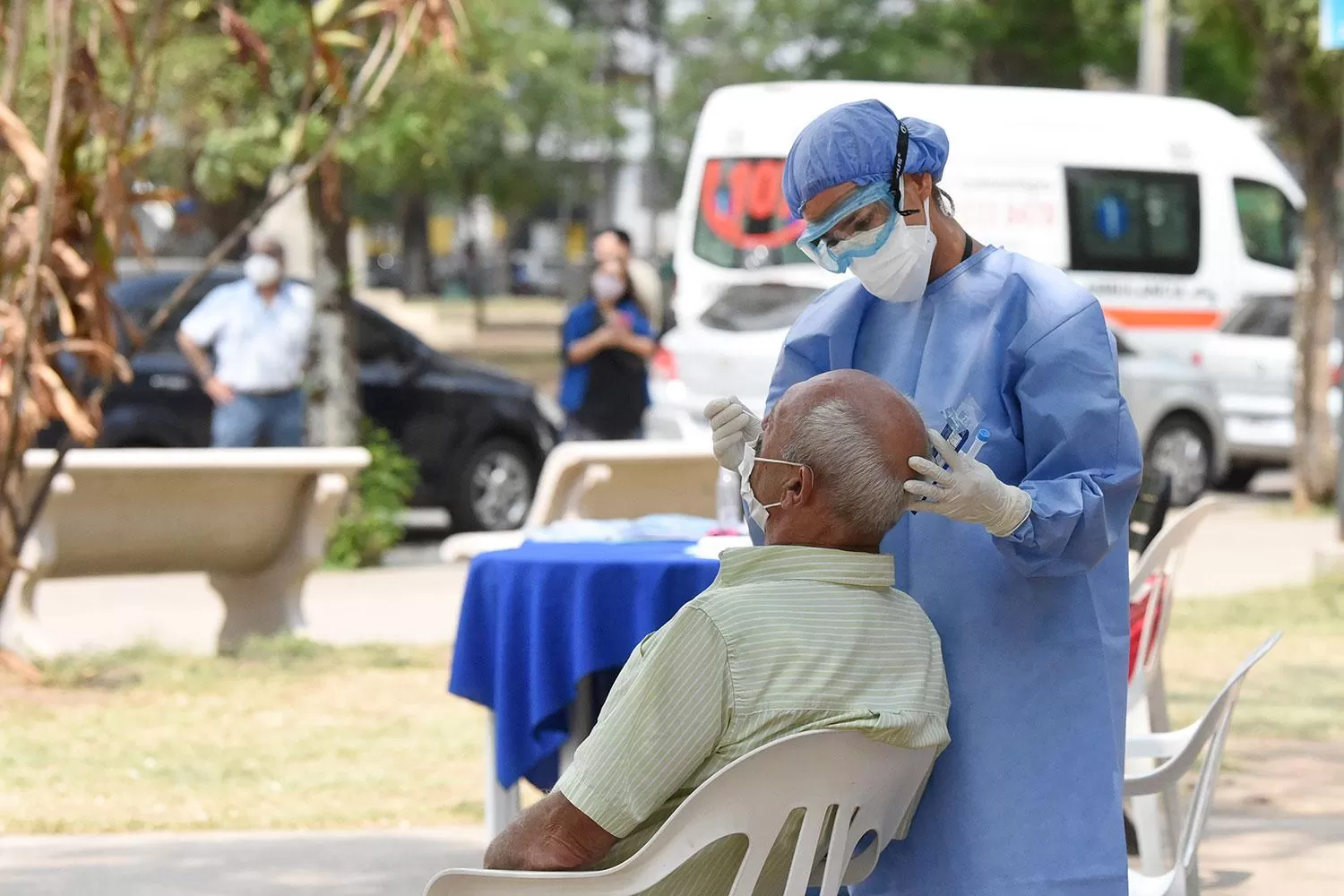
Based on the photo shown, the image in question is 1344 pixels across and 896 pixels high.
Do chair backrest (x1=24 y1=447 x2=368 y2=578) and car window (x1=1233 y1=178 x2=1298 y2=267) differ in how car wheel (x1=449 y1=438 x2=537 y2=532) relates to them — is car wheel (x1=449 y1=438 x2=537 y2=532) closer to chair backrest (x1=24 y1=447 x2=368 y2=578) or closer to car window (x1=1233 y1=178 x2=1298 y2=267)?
chair backrest (x1=24 y1=447 x2=368 y2=578)

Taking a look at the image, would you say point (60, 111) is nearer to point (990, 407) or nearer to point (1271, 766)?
point (1271, 766)

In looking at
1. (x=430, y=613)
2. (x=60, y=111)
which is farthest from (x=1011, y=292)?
(x=430, y=613)

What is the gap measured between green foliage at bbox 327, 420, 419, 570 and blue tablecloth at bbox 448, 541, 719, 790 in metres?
7.40

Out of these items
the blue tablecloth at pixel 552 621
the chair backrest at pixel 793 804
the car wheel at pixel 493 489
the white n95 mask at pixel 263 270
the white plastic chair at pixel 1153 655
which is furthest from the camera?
the car wheel at pixel 493 489

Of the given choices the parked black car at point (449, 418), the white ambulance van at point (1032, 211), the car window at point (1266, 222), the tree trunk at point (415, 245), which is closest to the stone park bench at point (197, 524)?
the parked black car at point (449, 418)

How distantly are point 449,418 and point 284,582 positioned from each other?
4.31m

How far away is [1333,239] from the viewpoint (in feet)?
51.5

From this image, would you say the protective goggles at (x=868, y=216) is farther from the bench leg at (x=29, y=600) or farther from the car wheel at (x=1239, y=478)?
the car wheel at (x=1239, y=478)

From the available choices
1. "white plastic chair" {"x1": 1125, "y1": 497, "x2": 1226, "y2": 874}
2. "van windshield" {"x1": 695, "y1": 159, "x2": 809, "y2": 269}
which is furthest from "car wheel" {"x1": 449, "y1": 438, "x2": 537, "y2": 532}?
"white plastic chair" {"x1": 1125, "y1": 497, "x2": 1226, "y2": 874}

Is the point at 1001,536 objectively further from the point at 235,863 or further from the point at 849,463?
the point at 235,863

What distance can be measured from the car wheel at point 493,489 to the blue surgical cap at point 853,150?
1116 centimetres

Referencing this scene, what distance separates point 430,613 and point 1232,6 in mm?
7488

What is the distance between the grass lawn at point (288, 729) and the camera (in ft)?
21.9

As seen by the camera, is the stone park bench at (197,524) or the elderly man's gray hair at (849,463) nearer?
the elderly man's gray hair at (849,463)
